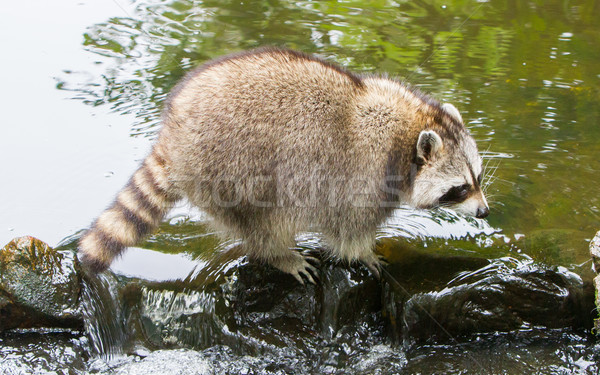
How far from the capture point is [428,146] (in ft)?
12.6

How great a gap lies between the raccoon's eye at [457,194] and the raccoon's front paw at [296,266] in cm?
96

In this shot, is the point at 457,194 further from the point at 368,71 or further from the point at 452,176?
the point at 368,71

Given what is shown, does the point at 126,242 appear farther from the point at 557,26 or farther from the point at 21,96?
the point at 557,26

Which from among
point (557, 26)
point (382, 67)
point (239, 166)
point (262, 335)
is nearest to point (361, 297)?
point (262, 335)

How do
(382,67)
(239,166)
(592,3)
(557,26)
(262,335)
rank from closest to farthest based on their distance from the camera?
A: (239,166) < (262,335) < (382,67) < (557,26) < (592,3)

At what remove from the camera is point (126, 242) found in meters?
3.69

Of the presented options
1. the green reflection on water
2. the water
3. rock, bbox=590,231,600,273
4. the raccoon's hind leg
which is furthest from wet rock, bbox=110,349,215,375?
rock, bbox=590,231,600,273

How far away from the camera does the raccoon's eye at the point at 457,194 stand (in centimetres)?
393

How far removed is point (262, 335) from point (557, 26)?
19.4 feet

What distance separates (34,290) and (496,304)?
9.60ft

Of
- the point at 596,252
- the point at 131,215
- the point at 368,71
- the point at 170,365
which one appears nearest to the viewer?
the point at 596,252

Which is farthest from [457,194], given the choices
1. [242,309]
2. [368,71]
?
[368,71]

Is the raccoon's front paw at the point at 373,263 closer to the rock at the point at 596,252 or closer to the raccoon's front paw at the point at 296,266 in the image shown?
the raccoon's front paw at the point at 296,266

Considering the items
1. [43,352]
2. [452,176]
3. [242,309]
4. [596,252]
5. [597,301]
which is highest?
[452,176]
